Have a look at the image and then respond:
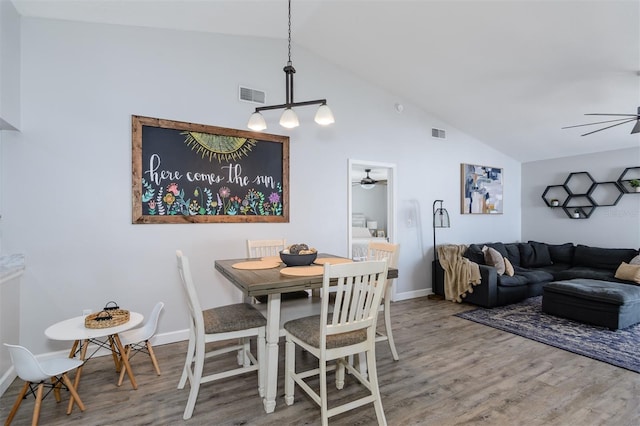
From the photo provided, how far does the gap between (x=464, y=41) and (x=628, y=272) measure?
4.08 m

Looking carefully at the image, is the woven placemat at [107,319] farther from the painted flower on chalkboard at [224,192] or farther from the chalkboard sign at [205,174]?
the painted flower on chalkboard at [224,192]

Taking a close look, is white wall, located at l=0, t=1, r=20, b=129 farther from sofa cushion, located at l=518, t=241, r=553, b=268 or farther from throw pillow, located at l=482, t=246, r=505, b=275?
sofa cushion, located at l=518, t=241, r=553, b=268

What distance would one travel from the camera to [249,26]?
3.50 m

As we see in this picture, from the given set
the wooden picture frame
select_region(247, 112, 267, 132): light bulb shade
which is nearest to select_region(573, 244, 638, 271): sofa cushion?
the wooden picture frame

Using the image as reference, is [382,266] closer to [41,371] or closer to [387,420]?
[387,420]

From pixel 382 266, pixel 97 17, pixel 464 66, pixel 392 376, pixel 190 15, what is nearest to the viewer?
pixel 382 266

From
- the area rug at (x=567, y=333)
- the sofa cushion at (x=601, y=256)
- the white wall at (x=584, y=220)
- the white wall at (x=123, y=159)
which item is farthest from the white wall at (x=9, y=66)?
the white wall at (x=584, y=220)

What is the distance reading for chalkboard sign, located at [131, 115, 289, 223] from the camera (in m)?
3.16

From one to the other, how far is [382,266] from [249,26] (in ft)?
9.99

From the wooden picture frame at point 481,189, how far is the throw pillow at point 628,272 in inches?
78.3

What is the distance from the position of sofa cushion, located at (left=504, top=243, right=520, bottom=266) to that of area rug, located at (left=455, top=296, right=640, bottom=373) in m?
1.25

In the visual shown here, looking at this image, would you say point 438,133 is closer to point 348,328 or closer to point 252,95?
point 252,95

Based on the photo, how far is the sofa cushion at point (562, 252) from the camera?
5.78 meters

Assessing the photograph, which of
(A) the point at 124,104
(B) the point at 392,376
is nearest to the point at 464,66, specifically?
(B) the point at 392,376
